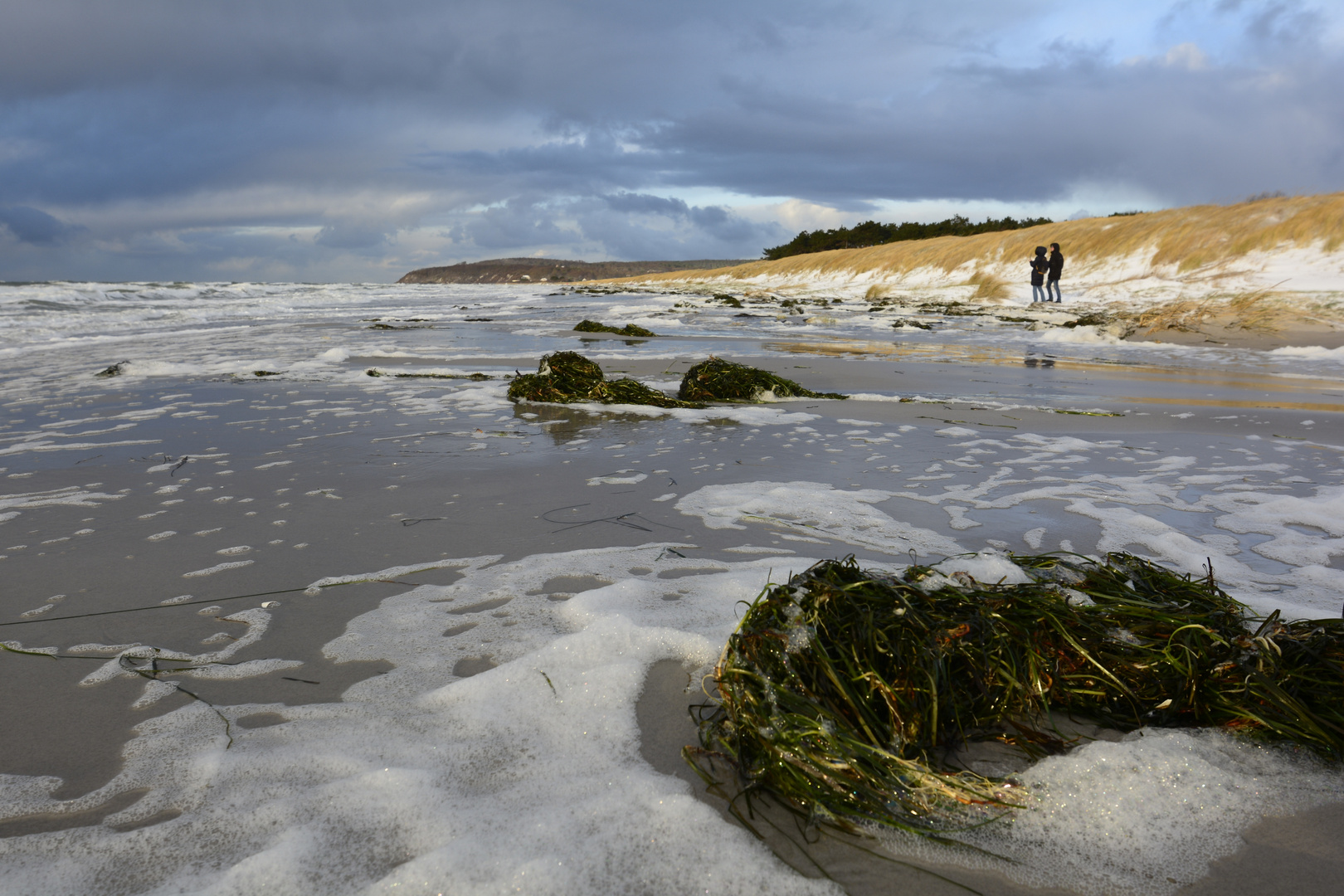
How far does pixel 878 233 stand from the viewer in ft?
168

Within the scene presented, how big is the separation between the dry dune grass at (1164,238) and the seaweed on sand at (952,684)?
19.0m

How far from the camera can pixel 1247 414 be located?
18.2 feet

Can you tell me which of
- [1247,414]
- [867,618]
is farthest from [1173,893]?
[1247,414]

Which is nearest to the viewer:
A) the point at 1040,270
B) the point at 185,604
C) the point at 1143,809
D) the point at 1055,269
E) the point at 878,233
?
the point at 1143,809

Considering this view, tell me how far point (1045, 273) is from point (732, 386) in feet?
59.8

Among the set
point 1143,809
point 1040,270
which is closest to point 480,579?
point 1143,809

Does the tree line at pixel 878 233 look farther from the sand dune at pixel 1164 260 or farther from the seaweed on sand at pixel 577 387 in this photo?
the seaweed on sand at pixel 577 387

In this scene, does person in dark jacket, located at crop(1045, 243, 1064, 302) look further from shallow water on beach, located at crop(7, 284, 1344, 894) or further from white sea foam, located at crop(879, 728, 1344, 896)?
white sea foam, located at crop(879, 728, 1344, 896)

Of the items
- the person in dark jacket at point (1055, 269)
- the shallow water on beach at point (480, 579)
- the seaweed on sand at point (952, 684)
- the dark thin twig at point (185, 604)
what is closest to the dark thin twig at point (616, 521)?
the shallow water on beach at point (480, 579)

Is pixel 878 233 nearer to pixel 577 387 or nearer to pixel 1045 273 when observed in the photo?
pixel 1045 273

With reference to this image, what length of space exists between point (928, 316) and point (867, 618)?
18188 millimetres

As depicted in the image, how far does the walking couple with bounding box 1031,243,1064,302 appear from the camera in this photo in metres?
18.8

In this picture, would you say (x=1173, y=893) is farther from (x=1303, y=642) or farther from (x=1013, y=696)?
(x=1303, y=642)

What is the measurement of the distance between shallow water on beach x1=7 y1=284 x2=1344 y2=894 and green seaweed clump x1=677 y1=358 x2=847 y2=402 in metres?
0.49
